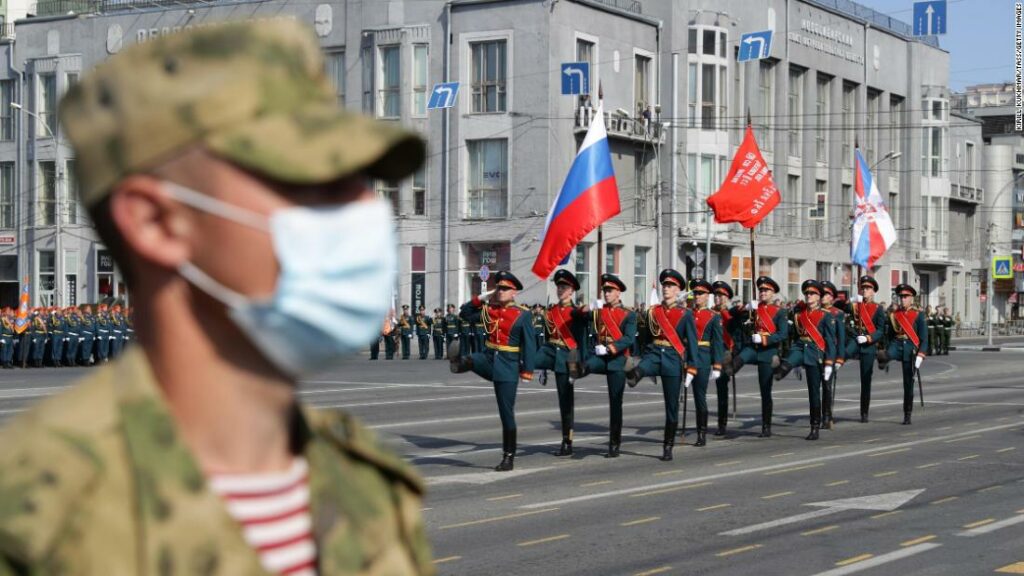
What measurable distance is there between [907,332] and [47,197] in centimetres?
4100

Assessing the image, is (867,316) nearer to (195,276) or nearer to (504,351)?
(504,351)

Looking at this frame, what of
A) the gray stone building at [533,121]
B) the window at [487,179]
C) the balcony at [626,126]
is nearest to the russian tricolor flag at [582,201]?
the gray stone building at [533,121]

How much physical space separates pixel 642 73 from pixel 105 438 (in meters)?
54.9

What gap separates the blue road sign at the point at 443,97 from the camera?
164 ft

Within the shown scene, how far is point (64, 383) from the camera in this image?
30.7m

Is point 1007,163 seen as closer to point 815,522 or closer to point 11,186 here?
point 11,186

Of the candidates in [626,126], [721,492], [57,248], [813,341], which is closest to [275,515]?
[721,492]

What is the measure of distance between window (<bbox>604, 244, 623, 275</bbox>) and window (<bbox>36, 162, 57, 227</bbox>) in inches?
796

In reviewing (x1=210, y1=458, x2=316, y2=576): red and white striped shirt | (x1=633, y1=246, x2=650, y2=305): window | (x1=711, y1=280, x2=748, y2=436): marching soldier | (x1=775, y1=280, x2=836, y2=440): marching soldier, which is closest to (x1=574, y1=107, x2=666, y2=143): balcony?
(x1=633, y1=246, x2=650, y2=305): window

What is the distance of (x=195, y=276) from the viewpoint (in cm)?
214

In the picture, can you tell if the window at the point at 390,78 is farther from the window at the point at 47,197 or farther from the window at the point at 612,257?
the window at the point at 47,197

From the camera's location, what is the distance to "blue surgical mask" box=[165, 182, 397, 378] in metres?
2.13

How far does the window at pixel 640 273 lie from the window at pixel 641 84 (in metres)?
4.84

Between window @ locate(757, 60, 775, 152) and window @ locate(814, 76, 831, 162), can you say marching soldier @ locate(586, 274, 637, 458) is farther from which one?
window @ locate(814, 76, 831, 162)
